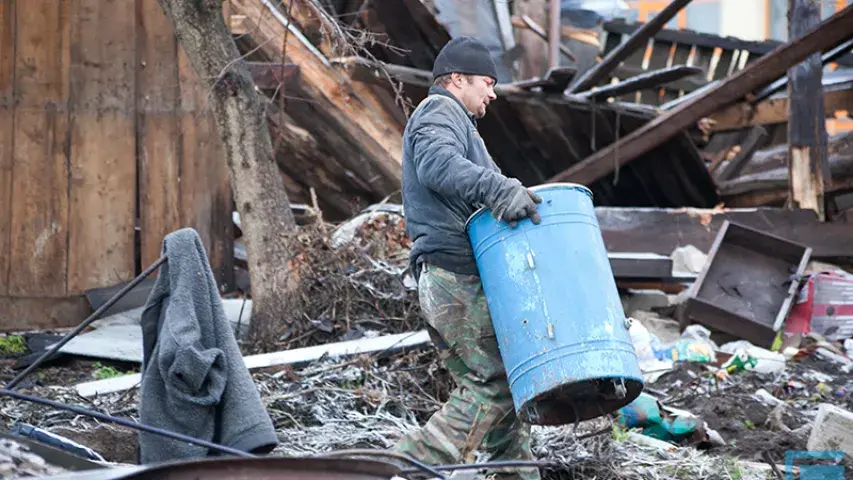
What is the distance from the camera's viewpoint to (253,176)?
6.51 meters

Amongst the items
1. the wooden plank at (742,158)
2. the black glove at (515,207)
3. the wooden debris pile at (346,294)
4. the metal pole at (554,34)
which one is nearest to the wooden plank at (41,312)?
the wooden debris pile at (346,294)

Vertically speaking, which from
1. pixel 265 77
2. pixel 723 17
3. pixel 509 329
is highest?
pixel 723 17

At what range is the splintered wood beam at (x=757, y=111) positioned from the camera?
34.4ft

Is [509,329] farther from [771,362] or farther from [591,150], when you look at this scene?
[591,150]

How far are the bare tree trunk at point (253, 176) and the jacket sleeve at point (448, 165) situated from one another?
90.8 inches

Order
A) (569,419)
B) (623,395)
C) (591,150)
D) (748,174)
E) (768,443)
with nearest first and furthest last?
(623,395) → (569,419) → (768,443) → (591,150) → (748,174)

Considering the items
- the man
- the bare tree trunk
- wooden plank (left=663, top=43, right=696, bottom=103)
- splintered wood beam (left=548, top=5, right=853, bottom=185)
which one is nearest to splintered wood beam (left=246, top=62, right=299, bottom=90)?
the bare tree trunk

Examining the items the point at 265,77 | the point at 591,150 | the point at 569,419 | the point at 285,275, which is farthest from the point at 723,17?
the point at 569,419

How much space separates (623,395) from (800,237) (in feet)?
18.9

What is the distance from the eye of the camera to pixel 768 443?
5598 millimetres

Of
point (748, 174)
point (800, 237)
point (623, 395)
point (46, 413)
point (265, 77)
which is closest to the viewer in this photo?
point (623, 395)

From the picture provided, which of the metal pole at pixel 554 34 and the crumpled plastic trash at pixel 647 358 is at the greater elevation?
the metal pole at pixel 554 34

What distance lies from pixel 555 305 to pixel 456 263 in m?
0.54

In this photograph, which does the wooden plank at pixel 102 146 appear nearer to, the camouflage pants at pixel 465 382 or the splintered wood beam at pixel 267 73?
the splintered wood beam at pixel 267 73
